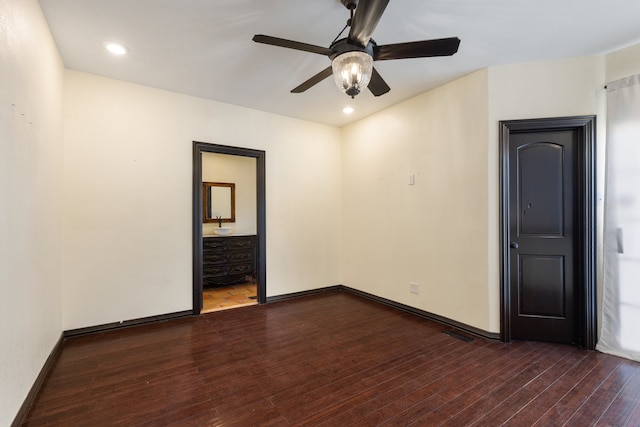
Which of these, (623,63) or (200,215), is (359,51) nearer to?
(623,63)

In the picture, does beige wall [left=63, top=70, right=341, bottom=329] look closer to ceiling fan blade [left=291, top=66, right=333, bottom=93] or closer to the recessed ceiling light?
the recessed ceiling light

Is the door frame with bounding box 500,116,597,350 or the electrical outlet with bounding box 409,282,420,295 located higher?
the door frame with bounding box 500,116,597,350

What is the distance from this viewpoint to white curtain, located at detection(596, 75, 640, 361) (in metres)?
2.49

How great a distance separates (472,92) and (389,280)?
8.20 feet

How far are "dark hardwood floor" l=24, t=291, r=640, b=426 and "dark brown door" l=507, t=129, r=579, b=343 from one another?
258mm

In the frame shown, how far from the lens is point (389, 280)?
4.11 m

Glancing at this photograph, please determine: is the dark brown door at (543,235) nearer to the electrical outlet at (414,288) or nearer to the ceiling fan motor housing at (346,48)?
the electrical outlet at (414,288)

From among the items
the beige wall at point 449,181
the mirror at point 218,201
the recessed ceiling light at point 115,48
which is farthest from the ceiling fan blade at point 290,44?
the mirror at point 218,201

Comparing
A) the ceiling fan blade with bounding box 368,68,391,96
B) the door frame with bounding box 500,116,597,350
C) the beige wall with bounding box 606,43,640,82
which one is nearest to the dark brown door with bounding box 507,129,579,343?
the door frame with bounding box 500,116,597,350

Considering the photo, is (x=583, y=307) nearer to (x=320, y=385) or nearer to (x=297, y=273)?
(x=320, y=385)

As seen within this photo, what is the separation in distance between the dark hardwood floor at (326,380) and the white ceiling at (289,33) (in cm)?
272

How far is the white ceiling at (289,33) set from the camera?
213 centimetres

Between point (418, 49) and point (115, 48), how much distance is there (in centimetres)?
261

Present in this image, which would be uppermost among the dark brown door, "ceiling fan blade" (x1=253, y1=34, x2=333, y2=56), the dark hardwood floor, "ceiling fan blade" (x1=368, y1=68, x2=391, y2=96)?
"ceiling fan blade" (x1=253, y1=34, x2=333, y2=56)
